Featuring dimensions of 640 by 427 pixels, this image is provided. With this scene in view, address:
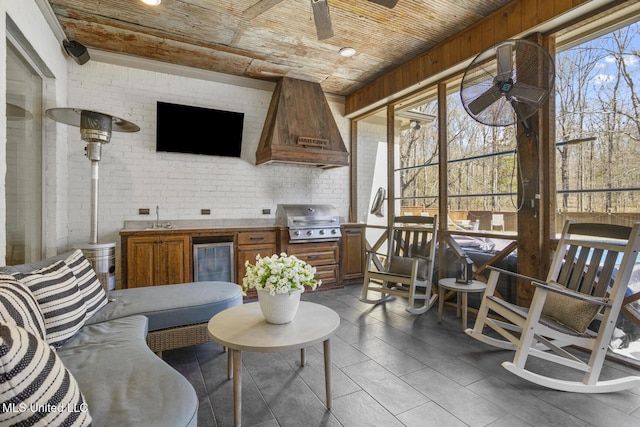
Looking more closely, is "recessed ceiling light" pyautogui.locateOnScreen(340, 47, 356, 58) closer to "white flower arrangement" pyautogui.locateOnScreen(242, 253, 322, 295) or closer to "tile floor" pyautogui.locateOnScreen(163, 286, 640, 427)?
"white flower arrangement" pyautogui.locateOnScreen(242, 253, 322, 295)

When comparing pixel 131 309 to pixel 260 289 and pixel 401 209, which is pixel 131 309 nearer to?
pixel 260 289

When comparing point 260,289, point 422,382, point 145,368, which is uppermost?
point 260,289

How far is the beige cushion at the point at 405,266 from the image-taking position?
3.57 meters

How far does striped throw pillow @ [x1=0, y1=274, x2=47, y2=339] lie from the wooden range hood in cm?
298

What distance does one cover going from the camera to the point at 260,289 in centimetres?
188

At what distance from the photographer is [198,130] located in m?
4.23

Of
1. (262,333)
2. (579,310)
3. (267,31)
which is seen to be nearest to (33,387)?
(262,333)

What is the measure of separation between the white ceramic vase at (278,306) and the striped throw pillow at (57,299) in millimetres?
1002

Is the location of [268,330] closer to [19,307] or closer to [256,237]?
[19,307]

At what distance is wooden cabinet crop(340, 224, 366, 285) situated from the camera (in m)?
4.71

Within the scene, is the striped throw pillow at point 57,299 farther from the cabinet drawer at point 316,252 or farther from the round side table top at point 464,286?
the round side table top at point 464,286

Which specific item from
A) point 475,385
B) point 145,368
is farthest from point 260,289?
point 475,385

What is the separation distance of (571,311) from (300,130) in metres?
3.48

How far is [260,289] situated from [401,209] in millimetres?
3190
